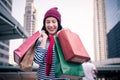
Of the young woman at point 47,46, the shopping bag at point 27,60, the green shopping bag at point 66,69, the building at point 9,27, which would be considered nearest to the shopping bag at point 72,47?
the green shopping bag at point 66,69

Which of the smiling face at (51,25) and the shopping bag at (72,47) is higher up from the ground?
the smiling face at (51,25)

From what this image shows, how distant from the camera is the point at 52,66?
2.66 meters

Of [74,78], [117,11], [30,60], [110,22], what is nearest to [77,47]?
[74,78]

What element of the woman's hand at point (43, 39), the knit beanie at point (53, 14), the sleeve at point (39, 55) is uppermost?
the knit beanie at point (53, 14)

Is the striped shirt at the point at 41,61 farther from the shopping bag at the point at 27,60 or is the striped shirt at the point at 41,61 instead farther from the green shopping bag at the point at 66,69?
the green shopping bag at the point at 66,69

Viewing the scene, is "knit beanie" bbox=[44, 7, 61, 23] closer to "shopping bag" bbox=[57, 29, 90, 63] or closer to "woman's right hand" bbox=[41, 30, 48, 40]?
"woman's right hand" bbox=[41, 30, 48, 40]

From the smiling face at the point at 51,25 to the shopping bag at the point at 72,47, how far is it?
0.32 metres

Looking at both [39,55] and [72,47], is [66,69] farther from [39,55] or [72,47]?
[39,55]

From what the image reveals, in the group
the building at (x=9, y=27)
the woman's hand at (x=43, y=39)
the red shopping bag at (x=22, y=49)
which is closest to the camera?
the red shopping bag at (x=22, y=49)

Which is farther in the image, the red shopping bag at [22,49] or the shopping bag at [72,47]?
the red shopping bag at [22,49]

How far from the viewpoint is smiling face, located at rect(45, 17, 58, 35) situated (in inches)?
114

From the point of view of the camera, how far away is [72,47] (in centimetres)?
235

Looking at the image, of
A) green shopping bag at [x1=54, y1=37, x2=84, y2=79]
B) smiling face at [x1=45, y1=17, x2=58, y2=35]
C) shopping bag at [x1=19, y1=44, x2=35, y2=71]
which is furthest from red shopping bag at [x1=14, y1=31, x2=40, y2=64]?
green shopping bag at [x1=54, y1=37, x2=84, y2=79]

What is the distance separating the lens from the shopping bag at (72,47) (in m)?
2.31
